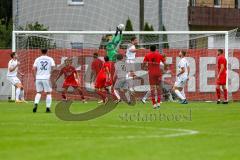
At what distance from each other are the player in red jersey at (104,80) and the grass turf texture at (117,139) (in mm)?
8602

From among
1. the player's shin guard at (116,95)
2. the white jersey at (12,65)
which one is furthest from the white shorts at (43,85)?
the white jersey at (12,65)

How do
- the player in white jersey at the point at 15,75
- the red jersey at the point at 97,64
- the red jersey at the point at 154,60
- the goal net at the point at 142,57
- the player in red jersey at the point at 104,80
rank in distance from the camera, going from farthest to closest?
the goal net at the point at 142,57
the red jersey at the point at 97,64
the player in white jersey at the point at 15,75
the player in red jersey at the point at 104,80
the red jersey at the point at 154,60

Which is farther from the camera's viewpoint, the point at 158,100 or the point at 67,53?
the point at 67,53

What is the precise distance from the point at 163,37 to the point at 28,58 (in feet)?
25.1

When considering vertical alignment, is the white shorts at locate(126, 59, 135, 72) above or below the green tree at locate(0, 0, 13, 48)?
below

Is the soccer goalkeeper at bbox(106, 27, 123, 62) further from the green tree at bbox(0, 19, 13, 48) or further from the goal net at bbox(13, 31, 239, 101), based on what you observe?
the green tree at bbox(0, 19, 13, 48)

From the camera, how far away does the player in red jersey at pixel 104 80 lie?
1156 inches

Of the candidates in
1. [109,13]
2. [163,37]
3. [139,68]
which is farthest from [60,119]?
[109,13]

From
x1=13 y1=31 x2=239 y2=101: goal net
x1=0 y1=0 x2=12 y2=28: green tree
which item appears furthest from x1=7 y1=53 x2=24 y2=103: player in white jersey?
x1=0 y1=0 x2=12 y2=28: green tree

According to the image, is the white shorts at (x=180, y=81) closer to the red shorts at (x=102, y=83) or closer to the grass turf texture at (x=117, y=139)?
the red shorts at (x=102, y=83)

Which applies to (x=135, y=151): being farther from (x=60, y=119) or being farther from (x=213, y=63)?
(x=213, y=63)

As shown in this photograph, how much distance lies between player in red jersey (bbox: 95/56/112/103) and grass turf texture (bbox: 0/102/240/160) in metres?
8.60

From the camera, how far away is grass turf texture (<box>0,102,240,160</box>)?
37.5ft

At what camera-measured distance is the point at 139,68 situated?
34281mm
